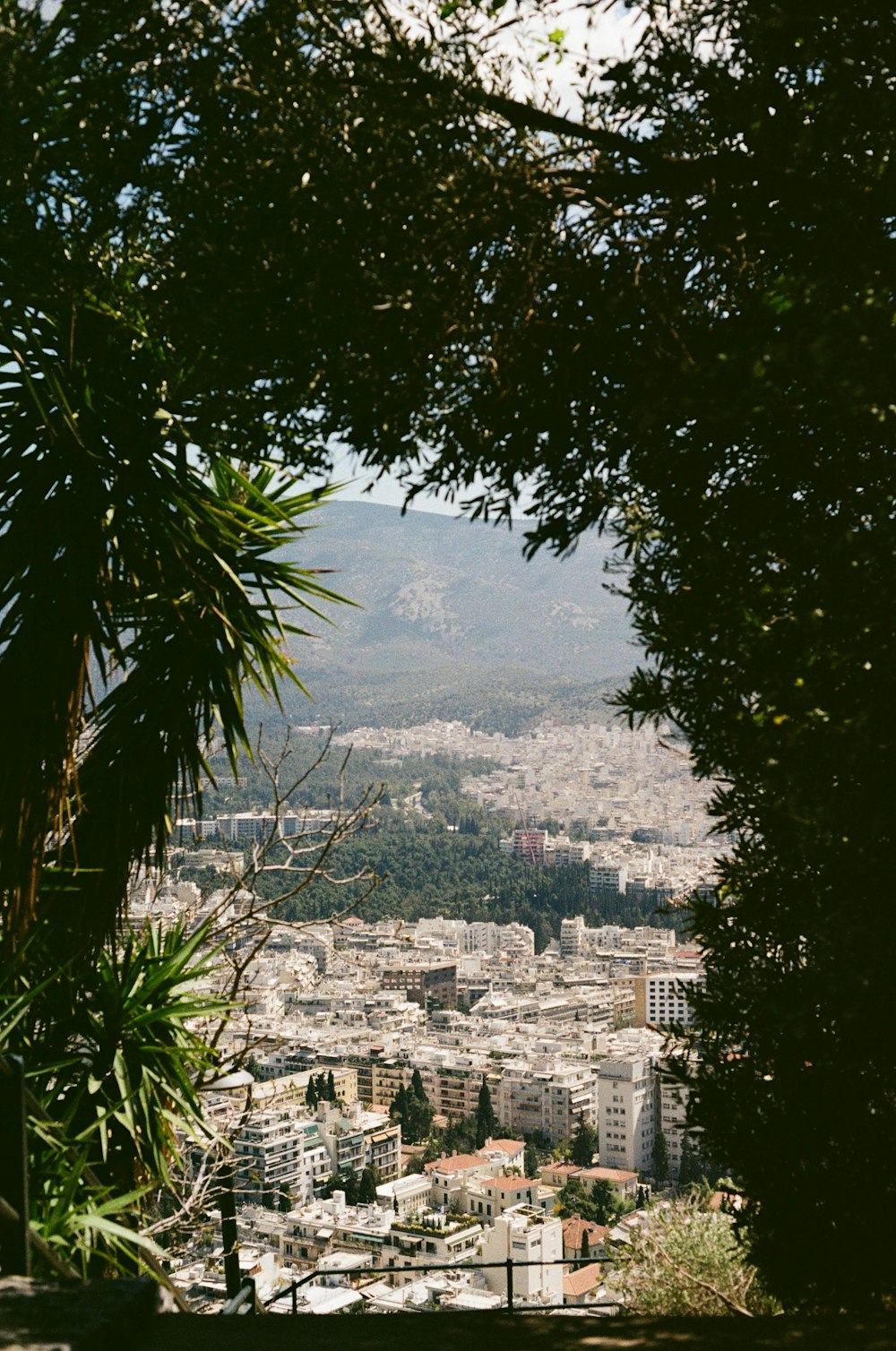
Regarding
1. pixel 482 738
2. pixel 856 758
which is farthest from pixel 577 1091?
pixel 482 738

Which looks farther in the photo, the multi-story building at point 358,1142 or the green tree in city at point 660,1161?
the multi-story building at point 358,1142

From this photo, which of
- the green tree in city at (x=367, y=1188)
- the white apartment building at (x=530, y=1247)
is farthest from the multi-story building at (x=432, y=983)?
the white apartment building at (x=530, y=1247)

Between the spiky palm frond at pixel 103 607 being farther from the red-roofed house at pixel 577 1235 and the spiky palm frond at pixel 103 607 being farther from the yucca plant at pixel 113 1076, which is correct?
the red-roofed house at pixel 577 1235

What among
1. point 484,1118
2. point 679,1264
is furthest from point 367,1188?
point 679,1264

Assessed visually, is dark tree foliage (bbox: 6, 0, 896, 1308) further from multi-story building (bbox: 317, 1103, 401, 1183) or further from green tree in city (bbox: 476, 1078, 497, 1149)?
green tree in city (bbox: 476, 1078, 497, 1149)

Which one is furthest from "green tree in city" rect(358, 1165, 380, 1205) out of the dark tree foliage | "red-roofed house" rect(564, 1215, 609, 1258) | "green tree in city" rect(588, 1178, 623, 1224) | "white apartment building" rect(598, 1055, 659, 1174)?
the dark tree foliage
